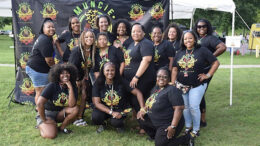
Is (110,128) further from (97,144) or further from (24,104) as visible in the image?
(24,104)

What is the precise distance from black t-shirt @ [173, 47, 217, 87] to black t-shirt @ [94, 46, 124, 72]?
0.95 m

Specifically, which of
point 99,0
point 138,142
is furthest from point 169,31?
point 138,142

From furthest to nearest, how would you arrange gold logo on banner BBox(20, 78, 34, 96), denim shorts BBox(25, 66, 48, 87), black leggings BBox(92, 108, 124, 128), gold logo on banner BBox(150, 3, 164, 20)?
gold logo on banner BBox(20, 78, 34, 96) → gold logo on banner BBox(150, 3, 164, 20) → denim shorts BBox(25, 66, 48, 87) → black leggings BBox(92, 108, 124, 128)

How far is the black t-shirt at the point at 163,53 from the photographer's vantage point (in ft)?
13.5

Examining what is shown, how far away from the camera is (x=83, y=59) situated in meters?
4.06

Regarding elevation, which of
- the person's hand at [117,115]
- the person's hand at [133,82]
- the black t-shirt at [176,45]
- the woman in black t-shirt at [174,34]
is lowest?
the person's hand at [117,115]

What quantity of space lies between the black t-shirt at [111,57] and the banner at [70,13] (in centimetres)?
150

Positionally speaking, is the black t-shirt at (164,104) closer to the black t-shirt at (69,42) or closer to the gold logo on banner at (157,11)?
the black t-shirt at (69,42)

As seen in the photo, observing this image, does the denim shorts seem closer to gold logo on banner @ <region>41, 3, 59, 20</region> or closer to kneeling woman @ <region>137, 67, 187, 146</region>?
gold logo on banner @ <region>41, 3, 59, 20</region>

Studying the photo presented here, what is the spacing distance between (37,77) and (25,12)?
6.02 feet

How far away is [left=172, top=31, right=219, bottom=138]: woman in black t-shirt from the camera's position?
362 cm

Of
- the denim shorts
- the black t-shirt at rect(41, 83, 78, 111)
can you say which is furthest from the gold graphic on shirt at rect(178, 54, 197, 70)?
the denim shorts

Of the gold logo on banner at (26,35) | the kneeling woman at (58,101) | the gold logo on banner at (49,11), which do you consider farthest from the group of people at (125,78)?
the gold logo on banner at (26,35)

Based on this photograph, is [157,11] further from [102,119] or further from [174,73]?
[102,119]
